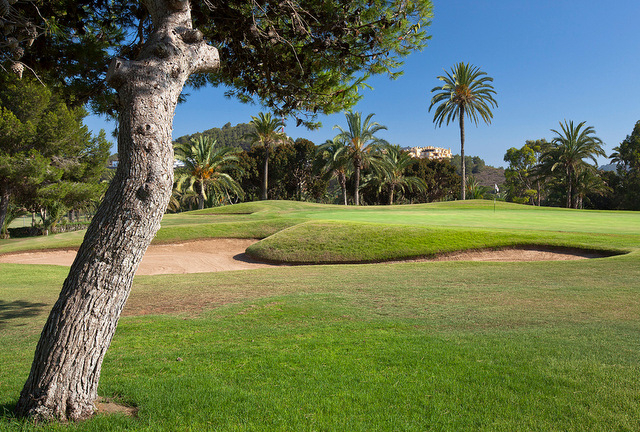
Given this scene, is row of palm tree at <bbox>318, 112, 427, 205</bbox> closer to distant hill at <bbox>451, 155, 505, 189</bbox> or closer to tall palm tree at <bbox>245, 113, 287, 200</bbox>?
tall palm tree at <bbox>245, 113, 287, 200</bbox>

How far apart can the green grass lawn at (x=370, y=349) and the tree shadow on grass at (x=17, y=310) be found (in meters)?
0.06

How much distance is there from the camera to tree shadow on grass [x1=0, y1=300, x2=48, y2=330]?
8.84 meters

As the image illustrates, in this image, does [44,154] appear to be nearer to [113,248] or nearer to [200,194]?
[200,194]

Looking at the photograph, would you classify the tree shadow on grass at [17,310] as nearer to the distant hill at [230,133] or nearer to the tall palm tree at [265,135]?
the tall palm tree at [265,135]

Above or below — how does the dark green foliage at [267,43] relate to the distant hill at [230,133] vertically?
below

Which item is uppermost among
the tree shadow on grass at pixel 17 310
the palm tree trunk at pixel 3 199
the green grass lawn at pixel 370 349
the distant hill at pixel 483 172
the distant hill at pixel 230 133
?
the distant hill at pixel 230 133

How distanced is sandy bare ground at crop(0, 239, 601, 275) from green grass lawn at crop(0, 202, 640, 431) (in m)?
2.84

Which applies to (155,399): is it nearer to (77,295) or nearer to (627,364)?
(77,295)

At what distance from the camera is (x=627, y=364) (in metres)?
5.01

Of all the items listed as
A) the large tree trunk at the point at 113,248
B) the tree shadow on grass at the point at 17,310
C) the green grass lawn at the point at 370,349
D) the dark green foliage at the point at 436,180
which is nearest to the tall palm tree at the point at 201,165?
the dark green foliage at the point at 436,180

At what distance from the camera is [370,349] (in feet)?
19.5

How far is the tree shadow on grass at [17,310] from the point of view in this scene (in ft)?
29.0

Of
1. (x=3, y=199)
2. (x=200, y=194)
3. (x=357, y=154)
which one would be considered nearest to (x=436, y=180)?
(x=357, y=154)

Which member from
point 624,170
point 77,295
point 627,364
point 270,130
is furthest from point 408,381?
point 624,170
